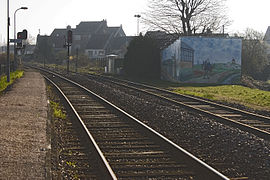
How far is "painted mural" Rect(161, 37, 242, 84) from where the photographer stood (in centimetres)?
3756

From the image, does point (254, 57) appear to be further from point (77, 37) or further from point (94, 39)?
point (77, 37)

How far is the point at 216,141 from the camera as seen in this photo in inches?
404

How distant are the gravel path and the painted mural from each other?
2200cm

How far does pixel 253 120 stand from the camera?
46.3 feet

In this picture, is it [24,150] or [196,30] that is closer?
[24,150]

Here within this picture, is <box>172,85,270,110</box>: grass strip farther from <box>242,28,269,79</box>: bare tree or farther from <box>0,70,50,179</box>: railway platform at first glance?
<box>242,28,269,79</box>: bare tree

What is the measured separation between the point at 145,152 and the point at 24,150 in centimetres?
252

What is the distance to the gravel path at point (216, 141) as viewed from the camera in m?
7.88

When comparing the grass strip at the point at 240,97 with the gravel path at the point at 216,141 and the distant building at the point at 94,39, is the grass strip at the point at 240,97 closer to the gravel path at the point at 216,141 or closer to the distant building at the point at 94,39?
the gravel path at the point at 216,141

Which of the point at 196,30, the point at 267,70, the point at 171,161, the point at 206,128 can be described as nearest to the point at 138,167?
the point at 171,161

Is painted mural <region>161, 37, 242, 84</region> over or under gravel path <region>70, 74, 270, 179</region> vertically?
over

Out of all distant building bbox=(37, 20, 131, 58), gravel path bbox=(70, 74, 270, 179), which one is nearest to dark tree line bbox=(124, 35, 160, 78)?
gravel path bbox=(70, 74, 270, 179)

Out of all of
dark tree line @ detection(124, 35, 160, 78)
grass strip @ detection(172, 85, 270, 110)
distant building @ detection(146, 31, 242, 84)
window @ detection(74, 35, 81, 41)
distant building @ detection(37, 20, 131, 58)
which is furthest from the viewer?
window @ detection(74, 35, 81, 41)

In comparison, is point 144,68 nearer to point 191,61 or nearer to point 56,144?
point 191,61
